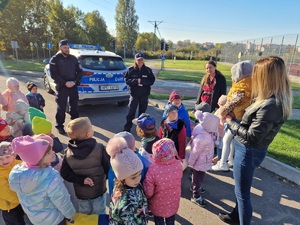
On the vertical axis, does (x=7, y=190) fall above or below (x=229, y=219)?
above

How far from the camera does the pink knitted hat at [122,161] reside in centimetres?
177

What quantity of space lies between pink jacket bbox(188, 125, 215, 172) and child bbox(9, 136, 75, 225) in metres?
1.61

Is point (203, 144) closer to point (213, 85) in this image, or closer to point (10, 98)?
point (213, 85)

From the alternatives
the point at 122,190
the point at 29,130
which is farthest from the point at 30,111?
the point at 122,190

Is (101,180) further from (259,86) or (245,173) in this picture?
(259,86)

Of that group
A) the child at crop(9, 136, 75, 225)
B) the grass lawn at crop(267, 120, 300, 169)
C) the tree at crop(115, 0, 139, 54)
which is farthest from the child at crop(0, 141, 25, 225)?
the tree at crop(115, 0, 139, 54)

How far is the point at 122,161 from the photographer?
5.82ft

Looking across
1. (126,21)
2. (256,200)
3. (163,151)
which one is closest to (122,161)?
(163,151)

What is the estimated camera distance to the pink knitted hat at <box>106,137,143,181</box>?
177 centimetres

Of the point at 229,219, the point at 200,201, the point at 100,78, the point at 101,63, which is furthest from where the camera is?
the point at 101,63

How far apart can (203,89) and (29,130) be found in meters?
3.21

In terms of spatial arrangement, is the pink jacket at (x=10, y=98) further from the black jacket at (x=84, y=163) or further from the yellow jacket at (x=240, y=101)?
the yellow jacket at (x=240, y=101)

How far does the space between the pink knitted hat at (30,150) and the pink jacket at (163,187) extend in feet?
3.09

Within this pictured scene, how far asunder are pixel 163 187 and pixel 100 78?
4.92 m
